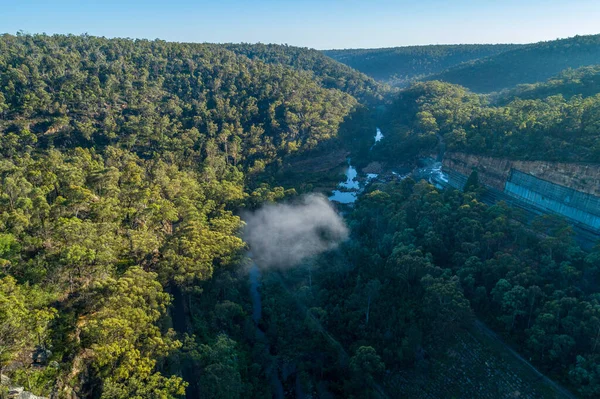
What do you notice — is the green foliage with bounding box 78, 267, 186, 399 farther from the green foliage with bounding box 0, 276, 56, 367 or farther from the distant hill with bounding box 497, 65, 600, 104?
the distant hill with bounding box 497, 65, 600, 104

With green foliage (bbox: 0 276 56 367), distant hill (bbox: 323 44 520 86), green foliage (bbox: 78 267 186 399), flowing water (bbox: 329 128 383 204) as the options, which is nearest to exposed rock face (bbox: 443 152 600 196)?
flowing water (bbox: 329 128 383 204)

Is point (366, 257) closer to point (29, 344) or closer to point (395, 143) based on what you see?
point (29, 344)

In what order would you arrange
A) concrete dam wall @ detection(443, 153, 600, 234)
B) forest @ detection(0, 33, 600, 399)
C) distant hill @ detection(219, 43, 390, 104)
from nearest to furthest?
forest @ detection(0, 33, 600, 399) → concrete dam wall @ detection(443, 153, 600, 234) → distant hill @ detection(219, 43, 390, 104)

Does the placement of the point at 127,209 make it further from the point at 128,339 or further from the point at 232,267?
the point at 128,339

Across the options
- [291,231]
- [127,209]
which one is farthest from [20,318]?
[291,231]

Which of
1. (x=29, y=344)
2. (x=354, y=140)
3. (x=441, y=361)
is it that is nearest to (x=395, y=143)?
(x=354, y=140)

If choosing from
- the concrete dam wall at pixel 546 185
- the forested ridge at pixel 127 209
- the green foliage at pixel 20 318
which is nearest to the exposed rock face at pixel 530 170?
the concrete dam wall at pixel 546 185

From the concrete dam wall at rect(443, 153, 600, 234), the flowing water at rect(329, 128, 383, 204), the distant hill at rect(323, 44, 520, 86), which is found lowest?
the flowing water at rect(329, 128, 383, 204)
